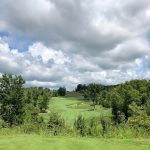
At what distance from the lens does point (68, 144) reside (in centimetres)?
1566

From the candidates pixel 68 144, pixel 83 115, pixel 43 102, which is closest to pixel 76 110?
pixel 43 102

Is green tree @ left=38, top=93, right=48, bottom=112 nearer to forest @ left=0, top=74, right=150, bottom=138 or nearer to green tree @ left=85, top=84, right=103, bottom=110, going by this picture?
forest @ left=0, top=74, right=150, bottom=138

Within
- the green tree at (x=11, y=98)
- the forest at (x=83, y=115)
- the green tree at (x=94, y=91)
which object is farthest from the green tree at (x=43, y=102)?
the green tree at (x=11, y=98)

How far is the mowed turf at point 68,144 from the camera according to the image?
15125 mm

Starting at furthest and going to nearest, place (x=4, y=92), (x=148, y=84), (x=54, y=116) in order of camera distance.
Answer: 1. (x=148, y=84)
2. (x=4, y=92)
3. (x=54, y=116)

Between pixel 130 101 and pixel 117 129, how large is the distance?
85.5m

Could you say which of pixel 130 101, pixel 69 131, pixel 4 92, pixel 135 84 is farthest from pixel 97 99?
pixel 69 131

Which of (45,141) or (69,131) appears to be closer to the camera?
(45,141)

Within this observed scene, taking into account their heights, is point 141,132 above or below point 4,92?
below

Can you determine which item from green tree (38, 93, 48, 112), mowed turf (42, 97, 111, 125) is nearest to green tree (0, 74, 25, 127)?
mowed turf (42, 97, 111, 125)

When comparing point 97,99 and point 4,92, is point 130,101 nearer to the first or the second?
point 4,92

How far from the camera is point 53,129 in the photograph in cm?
2016

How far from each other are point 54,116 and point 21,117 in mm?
24823

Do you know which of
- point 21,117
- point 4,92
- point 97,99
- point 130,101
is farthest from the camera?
point 97,99
